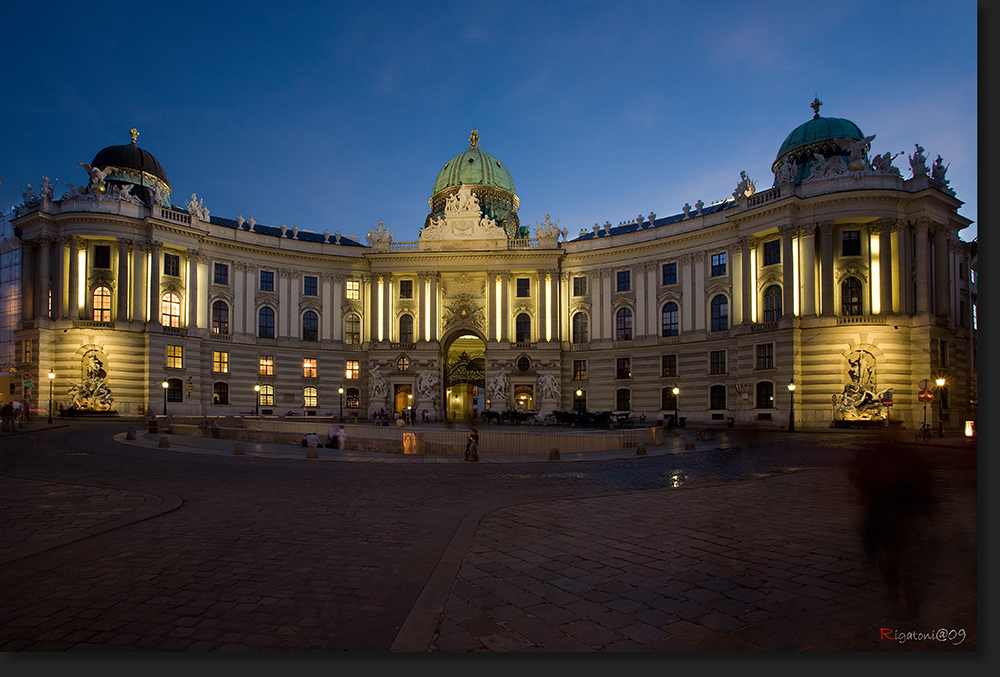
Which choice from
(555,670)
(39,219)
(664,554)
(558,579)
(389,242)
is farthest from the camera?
(389,242)

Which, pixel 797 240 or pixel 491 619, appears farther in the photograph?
pixel 797 240

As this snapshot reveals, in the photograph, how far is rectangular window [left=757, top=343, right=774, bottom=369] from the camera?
4544 centimetres

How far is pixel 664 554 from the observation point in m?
7.07

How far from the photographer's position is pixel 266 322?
59.5m

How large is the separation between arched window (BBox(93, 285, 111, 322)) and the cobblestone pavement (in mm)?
44209

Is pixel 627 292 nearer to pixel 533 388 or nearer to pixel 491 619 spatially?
pixel 533 388

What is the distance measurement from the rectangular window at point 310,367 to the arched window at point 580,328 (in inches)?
1032

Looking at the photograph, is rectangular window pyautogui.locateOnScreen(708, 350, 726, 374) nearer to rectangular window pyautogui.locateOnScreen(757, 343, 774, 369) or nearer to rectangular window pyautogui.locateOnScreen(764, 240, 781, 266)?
rectangular window pyautogui.locateOnScreen(757, 343, 774, 369)

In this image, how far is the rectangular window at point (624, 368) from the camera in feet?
186

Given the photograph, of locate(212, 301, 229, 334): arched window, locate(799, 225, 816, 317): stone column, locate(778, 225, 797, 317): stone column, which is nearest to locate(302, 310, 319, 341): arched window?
locate(212, 301, 229, 334): arched window

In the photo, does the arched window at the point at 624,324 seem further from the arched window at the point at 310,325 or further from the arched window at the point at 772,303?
the arched window at the point at 310,325

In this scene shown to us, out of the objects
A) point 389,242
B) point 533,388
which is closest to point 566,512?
point 533,388

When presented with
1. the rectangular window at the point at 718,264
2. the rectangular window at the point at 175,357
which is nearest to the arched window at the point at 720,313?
the rectangular window at the point at 718,264

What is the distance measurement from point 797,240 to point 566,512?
42.4 m
